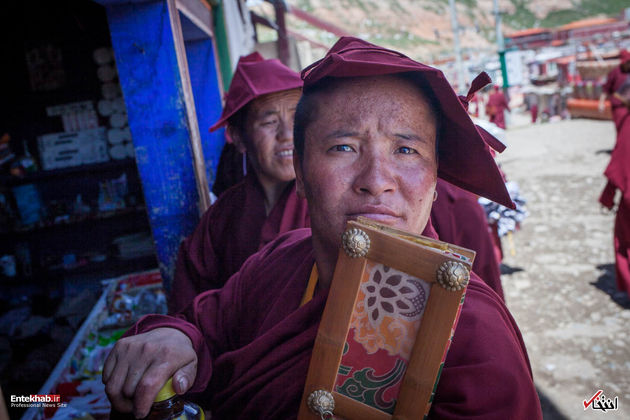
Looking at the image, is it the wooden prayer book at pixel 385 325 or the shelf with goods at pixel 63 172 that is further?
the shelf with goods at pixel 63 172

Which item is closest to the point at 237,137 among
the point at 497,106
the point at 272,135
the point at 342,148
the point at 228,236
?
the point at 272,135

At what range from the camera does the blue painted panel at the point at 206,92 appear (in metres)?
4.73

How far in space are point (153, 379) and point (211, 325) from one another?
1.29 ft

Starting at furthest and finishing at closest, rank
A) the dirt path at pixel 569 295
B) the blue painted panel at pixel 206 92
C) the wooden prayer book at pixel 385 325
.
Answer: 1. the blue painted panel at pixel 206 92
2. the dirt path at pixel 569 295
3. the wooden prayer book at pixel 385 325

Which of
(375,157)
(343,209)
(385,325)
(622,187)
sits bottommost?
(622,187)

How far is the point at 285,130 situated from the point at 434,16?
95460mm

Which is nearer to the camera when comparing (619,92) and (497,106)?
(619,92)

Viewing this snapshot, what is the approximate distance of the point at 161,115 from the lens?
2.64 meters

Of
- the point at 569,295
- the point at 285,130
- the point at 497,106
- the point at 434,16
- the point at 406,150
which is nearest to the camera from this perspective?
the point at 406,150

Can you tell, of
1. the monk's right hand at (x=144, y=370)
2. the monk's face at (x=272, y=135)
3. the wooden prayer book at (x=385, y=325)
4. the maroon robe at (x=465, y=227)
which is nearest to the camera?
the wooden prayer book at (x=385, y=325)

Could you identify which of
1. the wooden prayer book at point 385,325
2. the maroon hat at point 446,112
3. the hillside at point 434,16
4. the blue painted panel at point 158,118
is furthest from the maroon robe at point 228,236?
the hillside at point 434,16

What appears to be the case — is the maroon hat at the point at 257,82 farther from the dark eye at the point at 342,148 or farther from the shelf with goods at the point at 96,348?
the shelf with goods at the point at 96,348

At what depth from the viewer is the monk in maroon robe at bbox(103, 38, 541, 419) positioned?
3.29 feet

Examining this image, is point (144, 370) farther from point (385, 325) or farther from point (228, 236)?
point (228, 236)
